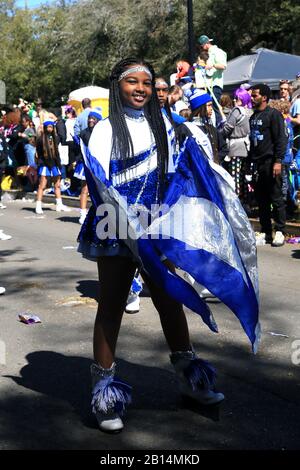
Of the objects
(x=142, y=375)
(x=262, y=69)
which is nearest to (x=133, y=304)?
(x=142, y=375)

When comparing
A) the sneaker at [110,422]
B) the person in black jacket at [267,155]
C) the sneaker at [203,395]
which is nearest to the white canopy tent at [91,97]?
the person in black jacket at [267,155]

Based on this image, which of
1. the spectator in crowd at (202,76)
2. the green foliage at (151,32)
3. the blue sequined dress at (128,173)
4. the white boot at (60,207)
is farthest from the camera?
the green foliage at (151,32)

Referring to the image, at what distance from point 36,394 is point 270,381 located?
1.43m

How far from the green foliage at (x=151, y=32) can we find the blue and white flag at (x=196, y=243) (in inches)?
860

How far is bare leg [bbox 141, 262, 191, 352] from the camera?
14.3ft

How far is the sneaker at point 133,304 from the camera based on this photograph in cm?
672

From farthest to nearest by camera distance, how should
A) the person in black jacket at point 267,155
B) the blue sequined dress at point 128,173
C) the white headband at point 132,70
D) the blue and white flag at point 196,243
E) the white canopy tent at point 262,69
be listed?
the white canopy tent at point 262,69 < the person in black jacket at point 267,155 < the white headband at point 132,70 < the blue sequined dress at point 128,173 < the blue and white flag at point 196,243

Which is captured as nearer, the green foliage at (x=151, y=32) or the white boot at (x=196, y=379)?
the white boot at (x=196, y=379)

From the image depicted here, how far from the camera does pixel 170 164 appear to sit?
14.2ft

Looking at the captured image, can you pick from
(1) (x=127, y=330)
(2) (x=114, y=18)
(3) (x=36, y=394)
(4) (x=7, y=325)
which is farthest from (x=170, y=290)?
(2) (x=114, y=18)

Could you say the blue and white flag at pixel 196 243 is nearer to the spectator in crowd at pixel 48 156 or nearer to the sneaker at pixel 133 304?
the sneaker at pixel 133 304

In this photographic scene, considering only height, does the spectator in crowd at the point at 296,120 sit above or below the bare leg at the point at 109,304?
above

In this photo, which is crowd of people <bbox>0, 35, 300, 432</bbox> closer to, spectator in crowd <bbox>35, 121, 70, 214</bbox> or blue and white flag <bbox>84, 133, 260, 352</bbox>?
blue and white flag <bbox>84, 133, 260, 352</bbox>
